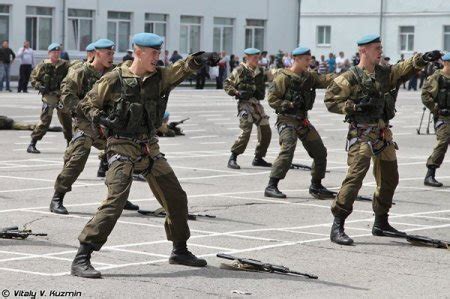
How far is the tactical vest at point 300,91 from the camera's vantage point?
15.3 meters

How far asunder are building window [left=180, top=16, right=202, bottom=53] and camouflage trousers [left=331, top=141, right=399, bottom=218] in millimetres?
45791

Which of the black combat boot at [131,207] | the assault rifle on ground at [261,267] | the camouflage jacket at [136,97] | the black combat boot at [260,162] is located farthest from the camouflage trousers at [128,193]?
the black combat boot at [260,162]

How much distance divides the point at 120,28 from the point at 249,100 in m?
36.0

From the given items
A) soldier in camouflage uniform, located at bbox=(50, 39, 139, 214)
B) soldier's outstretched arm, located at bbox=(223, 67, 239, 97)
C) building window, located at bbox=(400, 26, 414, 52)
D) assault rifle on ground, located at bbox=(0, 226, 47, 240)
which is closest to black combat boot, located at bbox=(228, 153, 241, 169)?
soldier's outstretched arm, located at bbox=(223, 67, 239, 97)

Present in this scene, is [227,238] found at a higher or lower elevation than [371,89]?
lower

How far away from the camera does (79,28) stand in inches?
2068

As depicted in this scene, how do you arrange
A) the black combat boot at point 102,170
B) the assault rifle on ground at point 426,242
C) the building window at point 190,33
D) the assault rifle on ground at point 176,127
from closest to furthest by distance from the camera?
the assault rifle on ground at point 426,242
the black combat boot at point 102,170
the assault rifle on ground at point 176,127
the building window at point 190,33

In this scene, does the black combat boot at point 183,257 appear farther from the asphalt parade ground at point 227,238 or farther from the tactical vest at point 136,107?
the tactical vest at point 136,107

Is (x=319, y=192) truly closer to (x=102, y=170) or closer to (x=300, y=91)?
(x=300, y=91)

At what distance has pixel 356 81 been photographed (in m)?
11.7

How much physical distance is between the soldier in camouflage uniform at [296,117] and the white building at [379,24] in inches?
1878

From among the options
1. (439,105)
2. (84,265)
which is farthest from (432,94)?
(84,265)

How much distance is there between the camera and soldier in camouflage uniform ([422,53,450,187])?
16.9m

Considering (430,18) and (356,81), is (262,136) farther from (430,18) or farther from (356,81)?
(430,18)
